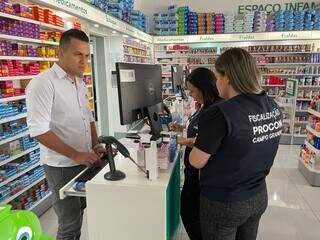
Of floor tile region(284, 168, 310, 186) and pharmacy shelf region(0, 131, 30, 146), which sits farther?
floor tile region(284, 168, 310, 186)

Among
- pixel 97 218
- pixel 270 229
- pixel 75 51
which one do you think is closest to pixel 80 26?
pixel 75 51

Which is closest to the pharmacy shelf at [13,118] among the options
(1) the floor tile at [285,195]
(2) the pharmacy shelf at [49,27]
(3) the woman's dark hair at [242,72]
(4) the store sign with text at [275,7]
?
(2) the pharmacy shelf at [49,27]

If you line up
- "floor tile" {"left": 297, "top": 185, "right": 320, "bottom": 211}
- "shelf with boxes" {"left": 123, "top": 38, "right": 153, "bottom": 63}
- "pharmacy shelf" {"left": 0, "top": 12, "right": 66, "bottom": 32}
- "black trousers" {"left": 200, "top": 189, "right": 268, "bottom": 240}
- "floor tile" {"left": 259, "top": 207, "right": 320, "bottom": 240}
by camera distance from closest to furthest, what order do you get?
"black trousers" {"left": 200, "top": 189, "right": 268, "bottom": 240} < "pharmacy shelf" {"left": 0, "top": 12, "right": 66, "bottom": 32} < "floor tile" {"left": 259, "top": 207, "right": 320, "bottom": 240} < "floor tile" {"left": 297, "top": 185, "right": 320, "bottom": 211} < "shelf with boxes" {"left": 123, "top": 38, "right": 153, "bottom": 63}

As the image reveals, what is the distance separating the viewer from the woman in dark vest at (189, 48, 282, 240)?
132cm

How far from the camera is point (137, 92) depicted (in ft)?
6.36

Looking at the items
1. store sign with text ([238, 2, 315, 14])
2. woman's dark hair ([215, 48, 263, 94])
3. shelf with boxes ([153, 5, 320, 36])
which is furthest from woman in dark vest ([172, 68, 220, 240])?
store sign with text ([238, 2, 315, 14])

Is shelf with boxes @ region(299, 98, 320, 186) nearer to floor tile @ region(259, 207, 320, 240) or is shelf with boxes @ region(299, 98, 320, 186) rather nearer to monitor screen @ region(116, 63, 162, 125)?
floor tile @ region(259, 207, 320, 240)

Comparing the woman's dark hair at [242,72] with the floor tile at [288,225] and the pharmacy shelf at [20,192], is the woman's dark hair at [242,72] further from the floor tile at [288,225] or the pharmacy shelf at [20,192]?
the pharmacy shelf at [20,192]

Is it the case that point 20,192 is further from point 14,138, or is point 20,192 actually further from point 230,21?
point 230,21

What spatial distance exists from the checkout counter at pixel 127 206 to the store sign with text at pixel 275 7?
8.17 meters

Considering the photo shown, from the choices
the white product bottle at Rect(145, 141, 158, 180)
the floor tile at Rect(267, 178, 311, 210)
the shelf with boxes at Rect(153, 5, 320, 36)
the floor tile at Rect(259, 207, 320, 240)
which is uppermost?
the shelf with boxes at Rect(153, 5, 320, 36)

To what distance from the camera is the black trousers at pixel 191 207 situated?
7.28 feet

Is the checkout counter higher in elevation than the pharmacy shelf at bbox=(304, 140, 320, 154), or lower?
higher

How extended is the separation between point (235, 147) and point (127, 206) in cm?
71
